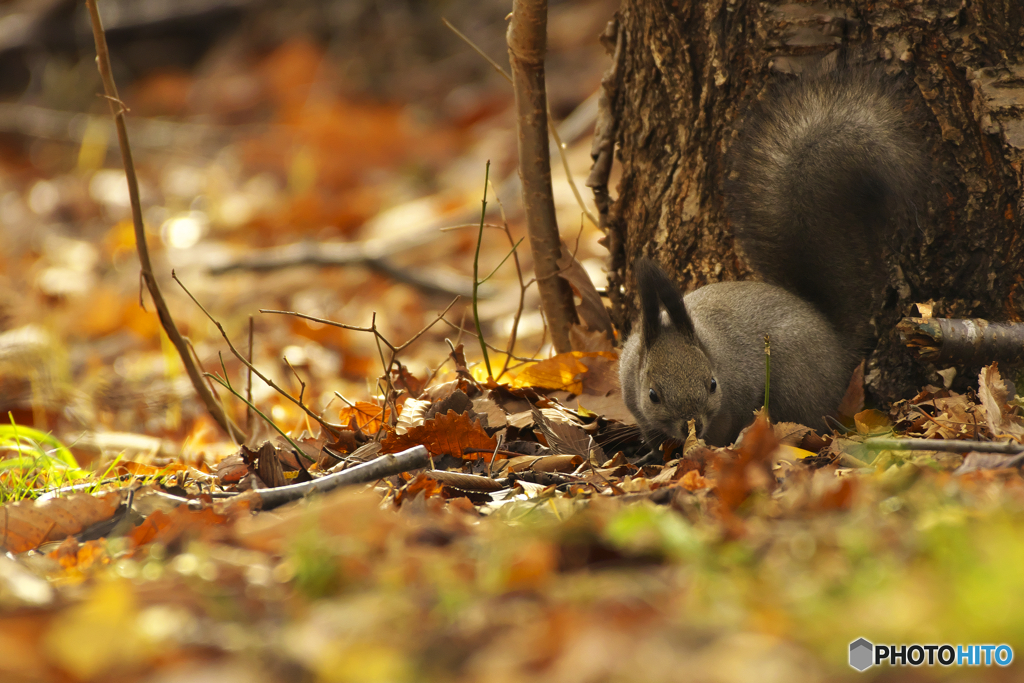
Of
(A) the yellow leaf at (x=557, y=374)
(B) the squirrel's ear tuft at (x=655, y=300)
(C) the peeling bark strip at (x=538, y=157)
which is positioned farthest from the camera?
A: (A) the yellow leaf at (x=557, y=374)

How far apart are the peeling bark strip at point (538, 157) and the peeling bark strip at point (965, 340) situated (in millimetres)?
1399

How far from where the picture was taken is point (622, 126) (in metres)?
3.69

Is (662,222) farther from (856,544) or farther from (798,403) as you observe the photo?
(856,544)

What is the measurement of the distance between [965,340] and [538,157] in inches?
68.3

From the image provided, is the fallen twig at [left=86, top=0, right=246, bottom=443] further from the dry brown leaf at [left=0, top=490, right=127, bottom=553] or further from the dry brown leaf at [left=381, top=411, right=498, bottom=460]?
the dry brown leaf at [left=0, top=490, right=127, bottom=553]

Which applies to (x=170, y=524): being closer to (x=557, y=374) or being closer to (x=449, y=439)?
(x=449, y=439)

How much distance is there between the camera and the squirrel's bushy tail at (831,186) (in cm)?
303

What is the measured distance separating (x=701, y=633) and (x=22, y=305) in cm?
603

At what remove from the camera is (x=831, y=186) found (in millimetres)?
3203

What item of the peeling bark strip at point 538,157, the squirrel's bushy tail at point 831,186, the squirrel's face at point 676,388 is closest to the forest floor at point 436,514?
the squirrel's face at point 676,388

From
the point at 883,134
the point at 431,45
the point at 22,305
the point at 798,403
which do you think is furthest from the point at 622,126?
the point at 431,45

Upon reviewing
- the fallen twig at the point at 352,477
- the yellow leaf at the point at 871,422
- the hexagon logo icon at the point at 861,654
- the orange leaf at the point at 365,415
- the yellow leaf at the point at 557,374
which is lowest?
the hexagon logo icon at the point at 861,654

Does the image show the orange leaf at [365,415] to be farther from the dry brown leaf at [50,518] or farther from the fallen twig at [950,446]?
the fallen twig at [950,446]

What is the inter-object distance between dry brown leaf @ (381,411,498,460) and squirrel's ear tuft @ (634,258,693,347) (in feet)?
2.47
